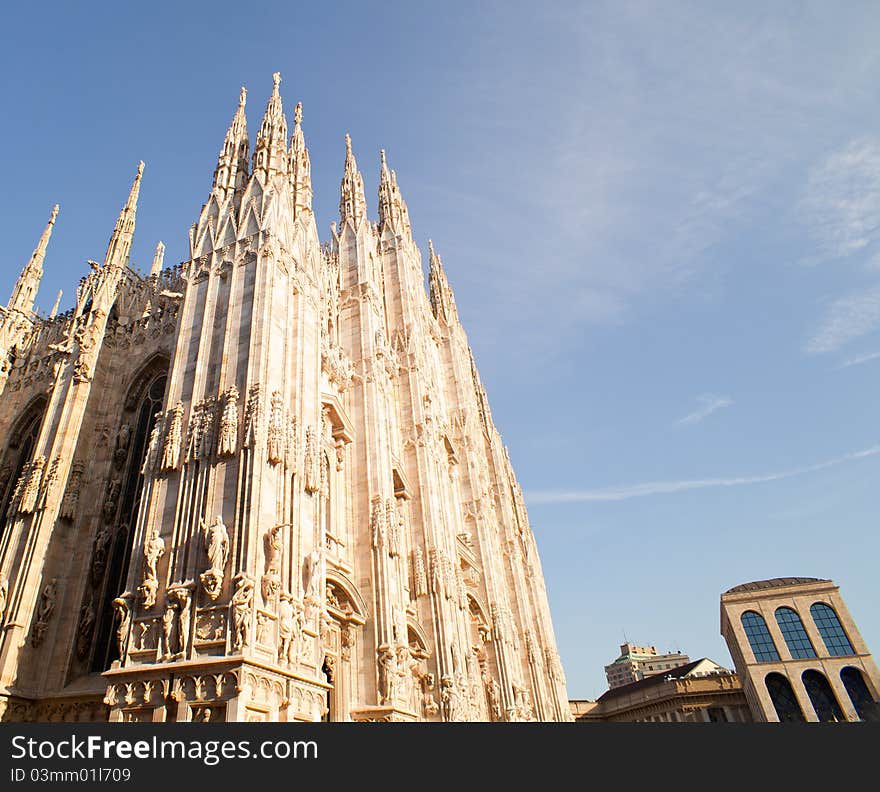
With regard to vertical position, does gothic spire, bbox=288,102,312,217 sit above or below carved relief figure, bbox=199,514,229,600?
above

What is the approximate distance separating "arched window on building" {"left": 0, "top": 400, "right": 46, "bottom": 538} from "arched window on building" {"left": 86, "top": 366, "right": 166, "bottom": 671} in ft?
16.7

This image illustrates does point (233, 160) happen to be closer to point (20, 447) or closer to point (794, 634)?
point (20, 447)

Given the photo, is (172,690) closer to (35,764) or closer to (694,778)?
(35,764)

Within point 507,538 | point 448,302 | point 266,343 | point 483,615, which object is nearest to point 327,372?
point 266,343

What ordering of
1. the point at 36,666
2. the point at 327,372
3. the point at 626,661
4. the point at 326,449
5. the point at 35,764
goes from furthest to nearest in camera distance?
1. the point at 626,661
2. the point at 327,372
3. the point at 326,449
4. the point at 36,666
5. the point at 35,764

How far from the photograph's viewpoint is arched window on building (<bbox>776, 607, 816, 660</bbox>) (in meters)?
54.2

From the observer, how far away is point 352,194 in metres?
34.8

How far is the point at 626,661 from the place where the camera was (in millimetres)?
146500

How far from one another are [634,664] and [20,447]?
14911 cm

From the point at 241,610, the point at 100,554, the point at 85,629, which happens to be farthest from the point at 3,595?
the point at 241,610

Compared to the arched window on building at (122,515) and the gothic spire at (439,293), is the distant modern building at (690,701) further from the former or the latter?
the arched window on building at (122,515)

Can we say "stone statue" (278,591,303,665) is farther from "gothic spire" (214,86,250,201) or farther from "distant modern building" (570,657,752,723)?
"distant modern building" (570,657,752,723)

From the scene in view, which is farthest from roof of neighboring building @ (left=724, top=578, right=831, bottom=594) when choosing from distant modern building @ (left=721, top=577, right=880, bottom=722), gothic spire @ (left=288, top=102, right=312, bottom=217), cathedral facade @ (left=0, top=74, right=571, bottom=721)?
gothic spire @ (left=288, top=102, right=312, bottom=217)

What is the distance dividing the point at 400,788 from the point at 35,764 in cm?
526
